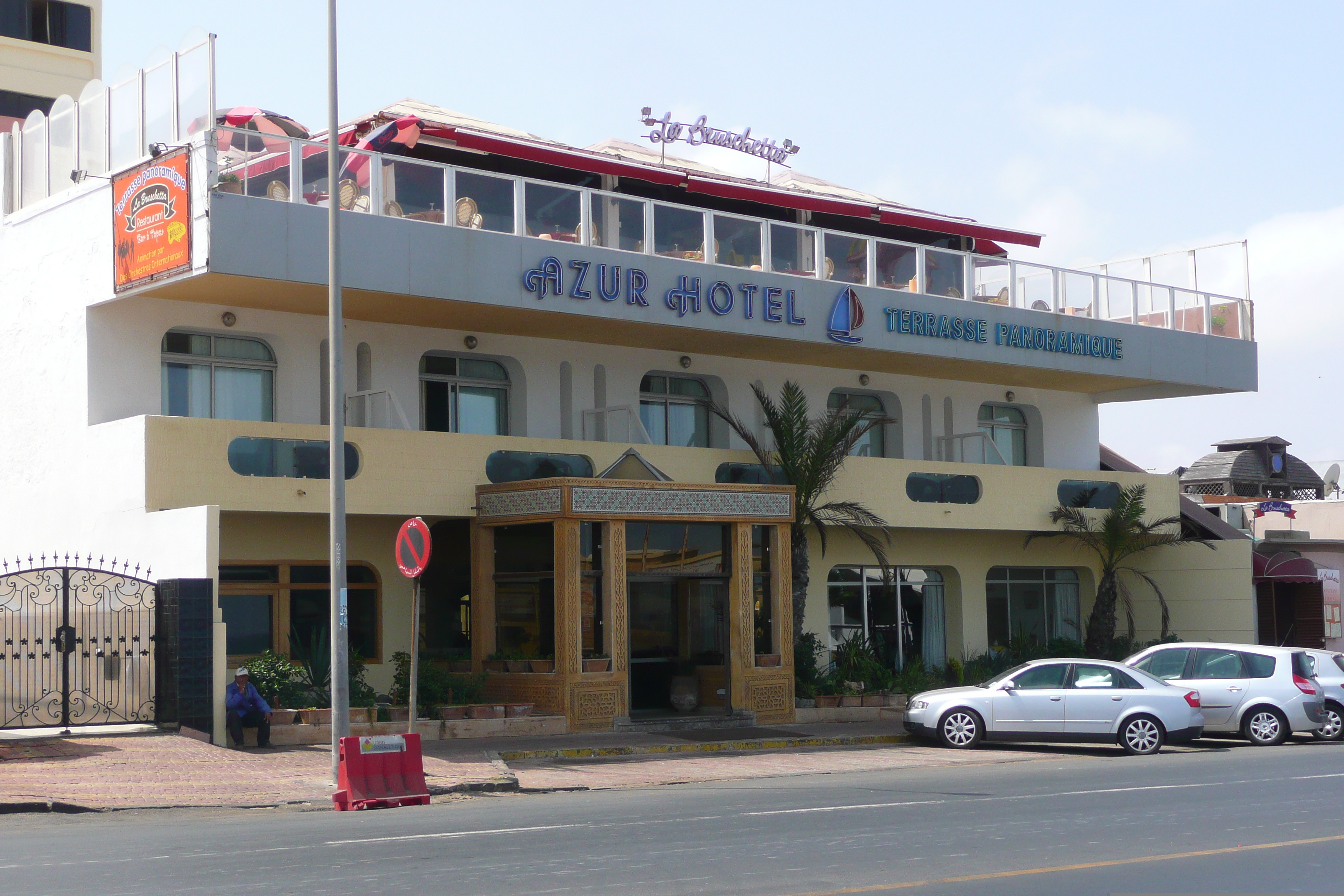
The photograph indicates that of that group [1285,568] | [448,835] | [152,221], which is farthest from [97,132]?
[1285,568]

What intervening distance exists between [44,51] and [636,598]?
98.1ft

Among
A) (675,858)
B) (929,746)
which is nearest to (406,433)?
(929,746)

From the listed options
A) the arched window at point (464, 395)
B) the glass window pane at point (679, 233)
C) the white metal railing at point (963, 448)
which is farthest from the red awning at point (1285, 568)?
the arched window at point (464, 395)

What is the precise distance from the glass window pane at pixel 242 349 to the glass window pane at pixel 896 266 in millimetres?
11134

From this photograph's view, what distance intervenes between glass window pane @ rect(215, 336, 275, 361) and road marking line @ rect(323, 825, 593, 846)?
12.0m

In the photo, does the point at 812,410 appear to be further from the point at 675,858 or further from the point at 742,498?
the point at 675,858

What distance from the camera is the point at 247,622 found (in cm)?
2214

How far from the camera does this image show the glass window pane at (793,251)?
1008 inches

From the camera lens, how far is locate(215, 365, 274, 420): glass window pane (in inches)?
874

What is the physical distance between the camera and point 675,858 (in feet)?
34.5

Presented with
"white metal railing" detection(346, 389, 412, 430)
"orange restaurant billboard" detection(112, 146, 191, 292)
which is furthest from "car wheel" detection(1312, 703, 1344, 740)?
"orange restaurant billboard" detection(112, 146, 191, 292)

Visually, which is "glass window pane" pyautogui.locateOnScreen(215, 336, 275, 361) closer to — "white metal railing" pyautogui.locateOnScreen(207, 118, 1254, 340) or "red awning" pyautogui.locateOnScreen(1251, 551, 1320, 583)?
"white metal railing" pyautogui.locateOnScreen(207, 118, 1254, 340)

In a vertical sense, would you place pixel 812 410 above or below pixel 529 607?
above

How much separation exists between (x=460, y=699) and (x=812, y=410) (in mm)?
10383
